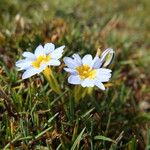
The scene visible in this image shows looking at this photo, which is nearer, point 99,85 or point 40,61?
point 99,85

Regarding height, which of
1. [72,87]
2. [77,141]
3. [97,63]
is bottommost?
[77,141]

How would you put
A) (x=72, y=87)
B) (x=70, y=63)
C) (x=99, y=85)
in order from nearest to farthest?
(x=99, y=85) < (x=70, y=63) < (x=72, y=87)

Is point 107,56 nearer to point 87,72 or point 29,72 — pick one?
point 87,72

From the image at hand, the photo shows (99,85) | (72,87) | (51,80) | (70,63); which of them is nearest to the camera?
(99,85)

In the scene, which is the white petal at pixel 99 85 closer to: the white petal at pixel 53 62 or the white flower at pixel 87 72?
the white flower at pixel 87 72

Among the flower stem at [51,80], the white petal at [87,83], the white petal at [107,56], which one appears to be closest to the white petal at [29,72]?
the flower stem at [51,80]

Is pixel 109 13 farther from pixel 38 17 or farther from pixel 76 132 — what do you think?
pixel 76 132

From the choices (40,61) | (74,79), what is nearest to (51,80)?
(40,61)

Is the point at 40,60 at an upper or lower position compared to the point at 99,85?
upper
